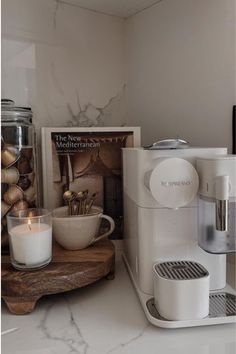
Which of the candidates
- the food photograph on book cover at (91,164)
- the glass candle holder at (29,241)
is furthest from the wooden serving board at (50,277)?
the food photograph on book cover at (91,164)

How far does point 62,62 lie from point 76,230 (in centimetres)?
43

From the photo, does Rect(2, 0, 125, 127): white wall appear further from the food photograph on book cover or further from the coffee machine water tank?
the coffee machine water tank

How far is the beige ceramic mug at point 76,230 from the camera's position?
629mm

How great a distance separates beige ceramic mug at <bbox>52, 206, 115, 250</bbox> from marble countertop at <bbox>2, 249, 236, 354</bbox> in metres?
0.10

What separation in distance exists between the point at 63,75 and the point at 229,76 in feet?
1.29

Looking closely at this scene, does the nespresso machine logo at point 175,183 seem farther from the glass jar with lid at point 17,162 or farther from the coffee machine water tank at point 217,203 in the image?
the glass jar with lid at point 17,162

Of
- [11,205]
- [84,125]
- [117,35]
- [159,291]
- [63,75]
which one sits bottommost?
[159,291]

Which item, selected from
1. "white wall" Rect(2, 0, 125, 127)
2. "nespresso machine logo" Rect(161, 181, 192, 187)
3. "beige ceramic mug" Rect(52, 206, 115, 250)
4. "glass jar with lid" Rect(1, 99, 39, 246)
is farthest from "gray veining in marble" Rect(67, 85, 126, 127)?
"nespresso machine logo" Rect(161, 181, 192, 187)

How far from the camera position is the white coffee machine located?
48 cm

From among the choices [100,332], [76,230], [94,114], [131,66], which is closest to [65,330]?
[100,332]

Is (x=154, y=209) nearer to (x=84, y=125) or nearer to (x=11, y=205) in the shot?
(x=11, y=205)

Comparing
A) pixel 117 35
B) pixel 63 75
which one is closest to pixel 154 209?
pixel 63 75

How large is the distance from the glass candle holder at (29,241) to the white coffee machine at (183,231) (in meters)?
0.16

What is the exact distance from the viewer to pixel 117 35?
0.90 metres
